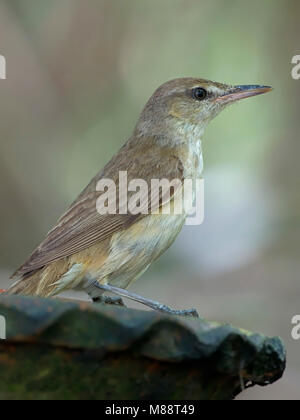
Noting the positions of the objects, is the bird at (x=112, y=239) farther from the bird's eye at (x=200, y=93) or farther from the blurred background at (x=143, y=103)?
the blurred background at (x=143, y=103)

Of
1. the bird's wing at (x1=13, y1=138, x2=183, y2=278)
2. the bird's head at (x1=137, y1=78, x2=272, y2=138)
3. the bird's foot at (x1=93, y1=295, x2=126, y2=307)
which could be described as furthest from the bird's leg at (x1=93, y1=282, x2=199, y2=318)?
the bird's head at (x1=137, y1=78, x2=272, y2=138)

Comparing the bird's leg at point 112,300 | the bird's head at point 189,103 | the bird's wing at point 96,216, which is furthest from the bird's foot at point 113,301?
the bird's head at point 189,103

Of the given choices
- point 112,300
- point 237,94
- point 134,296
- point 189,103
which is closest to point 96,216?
point 134,296

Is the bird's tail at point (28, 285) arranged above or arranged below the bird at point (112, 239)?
below

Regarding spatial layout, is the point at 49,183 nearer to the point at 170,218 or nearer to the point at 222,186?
the point at 222,186

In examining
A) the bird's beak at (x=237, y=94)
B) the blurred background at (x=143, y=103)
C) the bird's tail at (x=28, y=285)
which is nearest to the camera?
the bird's tail at (x=28, y=285)

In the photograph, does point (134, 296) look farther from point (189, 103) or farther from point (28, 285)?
point (189, 103)

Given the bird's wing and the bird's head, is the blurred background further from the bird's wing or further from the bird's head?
the bird's wing
